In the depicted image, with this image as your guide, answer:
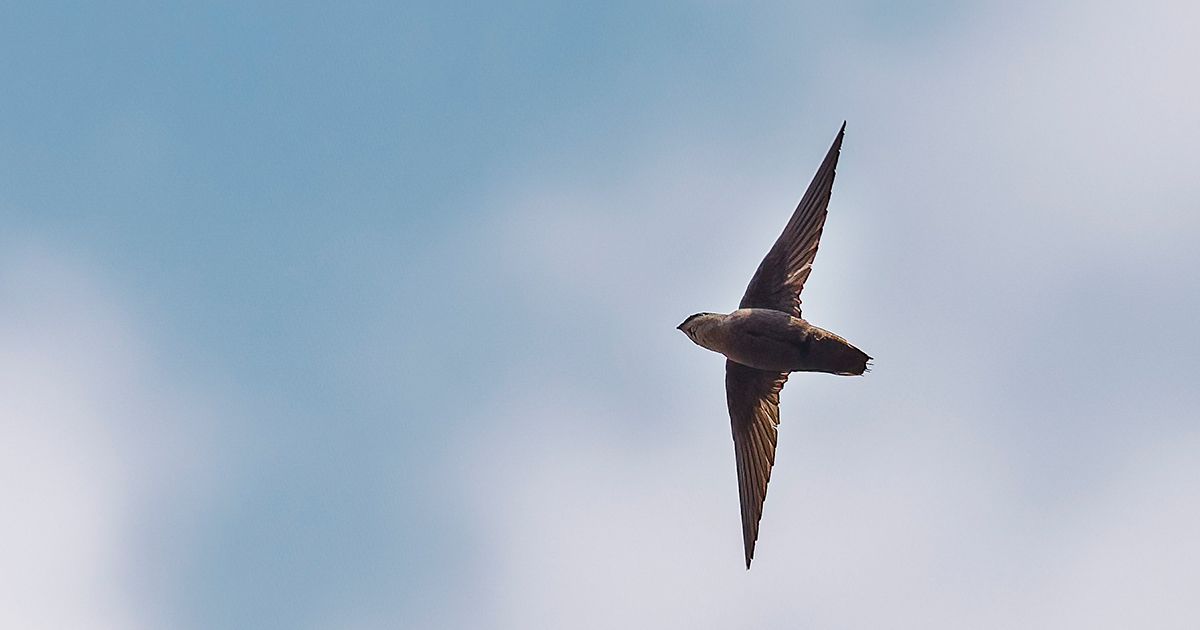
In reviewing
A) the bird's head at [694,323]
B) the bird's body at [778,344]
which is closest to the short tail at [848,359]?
the bird's body at [778,344]

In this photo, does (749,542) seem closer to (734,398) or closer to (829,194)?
(734,398)

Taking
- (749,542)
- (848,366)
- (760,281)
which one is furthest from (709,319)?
(749,542)

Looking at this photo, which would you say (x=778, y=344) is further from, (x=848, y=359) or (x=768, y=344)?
(x=848, y=359)

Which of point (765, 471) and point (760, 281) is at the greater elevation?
point (760, 281)

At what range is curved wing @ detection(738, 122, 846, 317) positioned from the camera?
1480 centimetres

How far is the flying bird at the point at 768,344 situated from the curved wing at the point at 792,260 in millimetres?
13

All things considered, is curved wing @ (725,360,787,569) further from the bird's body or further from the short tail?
the short tail

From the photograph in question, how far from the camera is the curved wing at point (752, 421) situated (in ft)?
50.1

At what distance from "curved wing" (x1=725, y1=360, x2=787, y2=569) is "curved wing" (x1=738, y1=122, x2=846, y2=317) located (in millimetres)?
972

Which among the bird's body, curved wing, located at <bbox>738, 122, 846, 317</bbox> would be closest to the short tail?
the bird's body

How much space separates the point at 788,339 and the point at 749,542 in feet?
8.79

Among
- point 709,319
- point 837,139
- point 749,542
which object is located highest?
point 837,139

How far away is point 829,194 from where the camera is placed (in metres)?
14.6

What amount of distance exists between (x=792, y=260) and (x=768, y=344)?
134 centimetres
